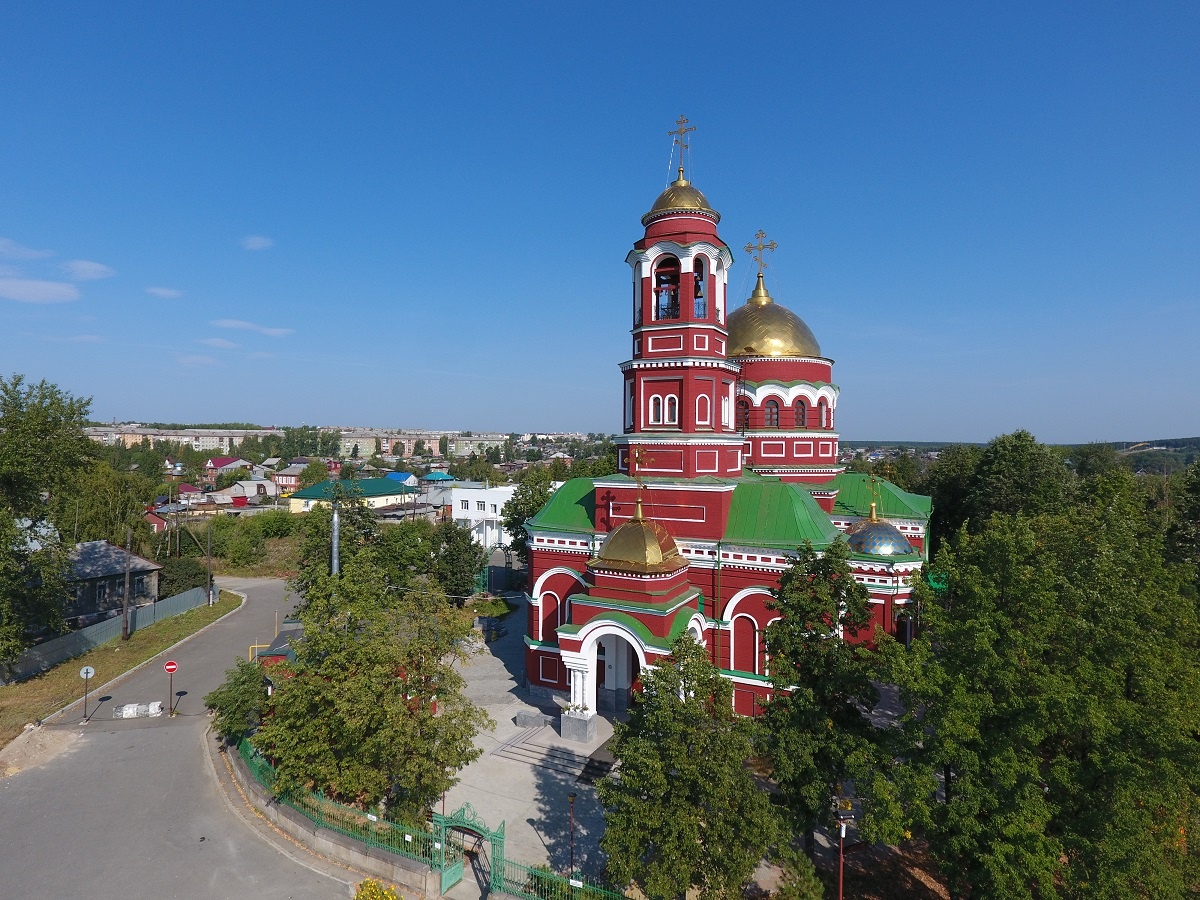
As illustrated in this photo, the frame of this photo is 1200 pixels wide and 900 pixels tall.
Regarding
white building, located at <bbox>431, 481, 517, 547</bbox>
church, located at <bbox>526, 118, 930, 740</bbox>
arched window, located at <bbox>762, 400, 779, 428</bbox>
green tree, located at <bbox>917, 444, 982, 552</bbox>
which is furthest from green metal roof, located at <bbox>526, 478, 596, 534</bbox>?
white building, located at <bbox>431, 481, 517, 547</bbox>

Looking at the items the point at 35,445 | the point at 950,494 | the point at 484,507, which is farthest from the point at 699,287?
the point at 484,507

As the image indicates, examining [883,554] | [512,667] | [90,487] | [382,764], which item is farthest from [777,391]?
[90,487]

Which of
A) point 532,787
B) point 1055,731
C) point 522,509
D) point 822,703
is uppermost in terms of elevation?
point 522,509

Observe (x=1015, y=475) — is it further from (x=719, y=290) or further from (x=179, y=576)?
(x=179, y=576)

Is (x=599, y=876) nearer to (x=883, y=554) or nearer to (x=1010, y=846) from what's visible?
(x=1010, y=846)

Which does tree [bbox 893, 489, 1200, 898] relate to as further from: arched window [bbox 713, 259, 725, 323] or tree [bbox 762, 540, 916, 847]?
arched window [bbox 713, 259, 725, 323]

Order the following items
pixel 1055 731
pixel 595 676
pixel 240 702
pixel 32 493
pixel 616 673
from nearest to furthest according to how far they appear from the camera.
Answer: pixel 1055 731
pixel 240 702
pixel 595 676
pixel 616 673
pixel 32 493

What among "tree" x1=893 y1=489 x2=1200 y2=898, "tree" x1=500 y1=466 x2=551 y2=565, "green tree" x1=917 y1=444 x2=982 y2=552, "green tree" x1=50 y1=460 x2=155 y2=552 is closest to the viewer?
"tree" x1=893 y1=489 x2=1200 y2=898
